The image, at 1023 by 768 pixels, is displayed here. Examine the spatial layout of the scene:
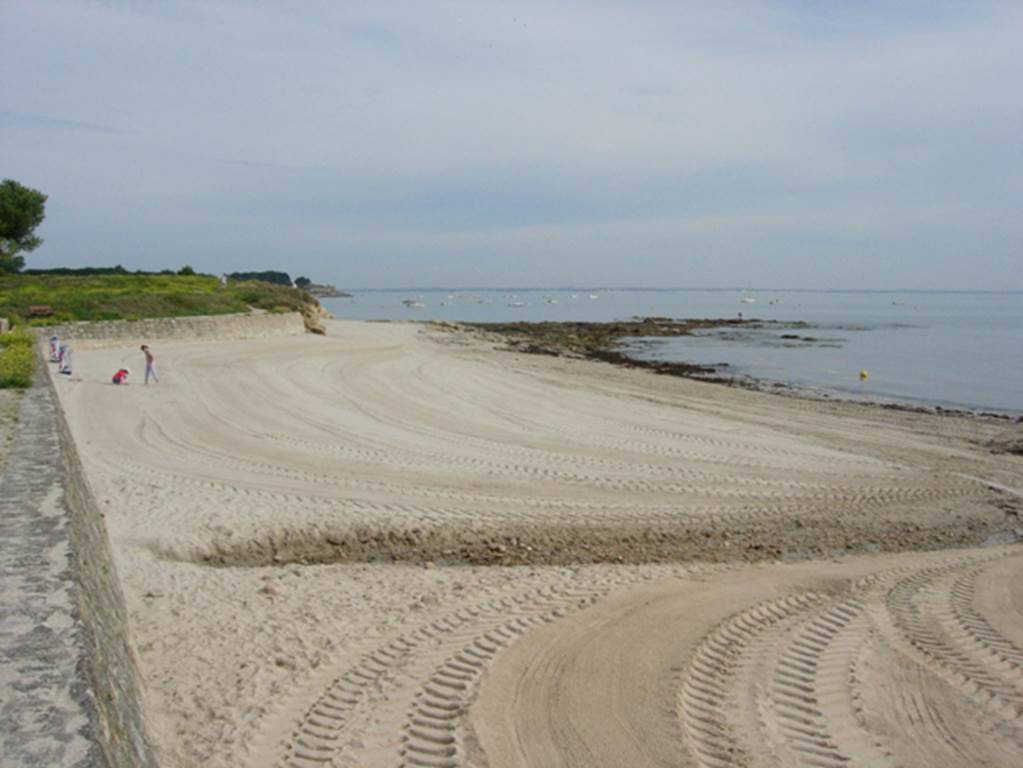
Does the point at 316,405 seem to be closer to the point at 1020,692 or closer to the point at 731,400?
the point at 731,400

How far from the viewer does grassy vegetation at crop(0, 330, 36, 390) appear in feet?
40.1

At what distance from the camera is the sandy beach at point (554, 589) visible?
17.7 ft

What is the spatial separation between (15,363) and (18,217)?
45.1 m

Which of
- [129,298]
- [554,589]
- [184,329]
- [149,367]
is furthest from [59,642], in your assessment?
[129,298]

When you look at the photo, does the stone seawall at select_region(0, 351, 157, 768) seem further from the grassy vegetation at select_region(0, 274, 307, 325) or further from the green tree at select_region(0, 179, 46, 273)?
the green tree at select_region(0, 179, 46, 273)

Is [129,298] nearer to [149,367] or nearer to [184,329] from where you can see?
[184,329]

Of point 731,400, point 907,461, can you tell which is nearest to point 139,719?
point 907,461

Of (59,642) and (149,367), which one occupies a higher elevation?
(59,642)

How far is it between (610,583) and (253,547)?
3972mm

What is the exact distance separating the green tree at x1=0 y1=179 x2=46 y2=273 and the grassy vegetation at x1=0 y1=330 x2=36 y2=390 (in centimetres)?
3727

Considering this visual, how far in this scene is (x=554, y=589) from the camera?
8.15 m

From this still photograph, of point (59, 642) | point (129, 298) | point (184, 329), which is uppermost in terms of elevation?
point (129, 298)

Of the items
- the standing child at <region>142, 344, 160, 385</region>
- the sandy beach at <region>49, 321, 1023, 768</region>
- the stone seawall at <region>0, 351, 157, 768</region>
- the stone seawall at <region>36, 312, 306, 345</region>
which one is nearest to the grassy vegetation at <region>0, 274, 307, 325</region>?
the stone seawall at <region>36, 312, 306, 345</region>

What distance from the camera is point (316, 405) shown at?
19812 millimetres
